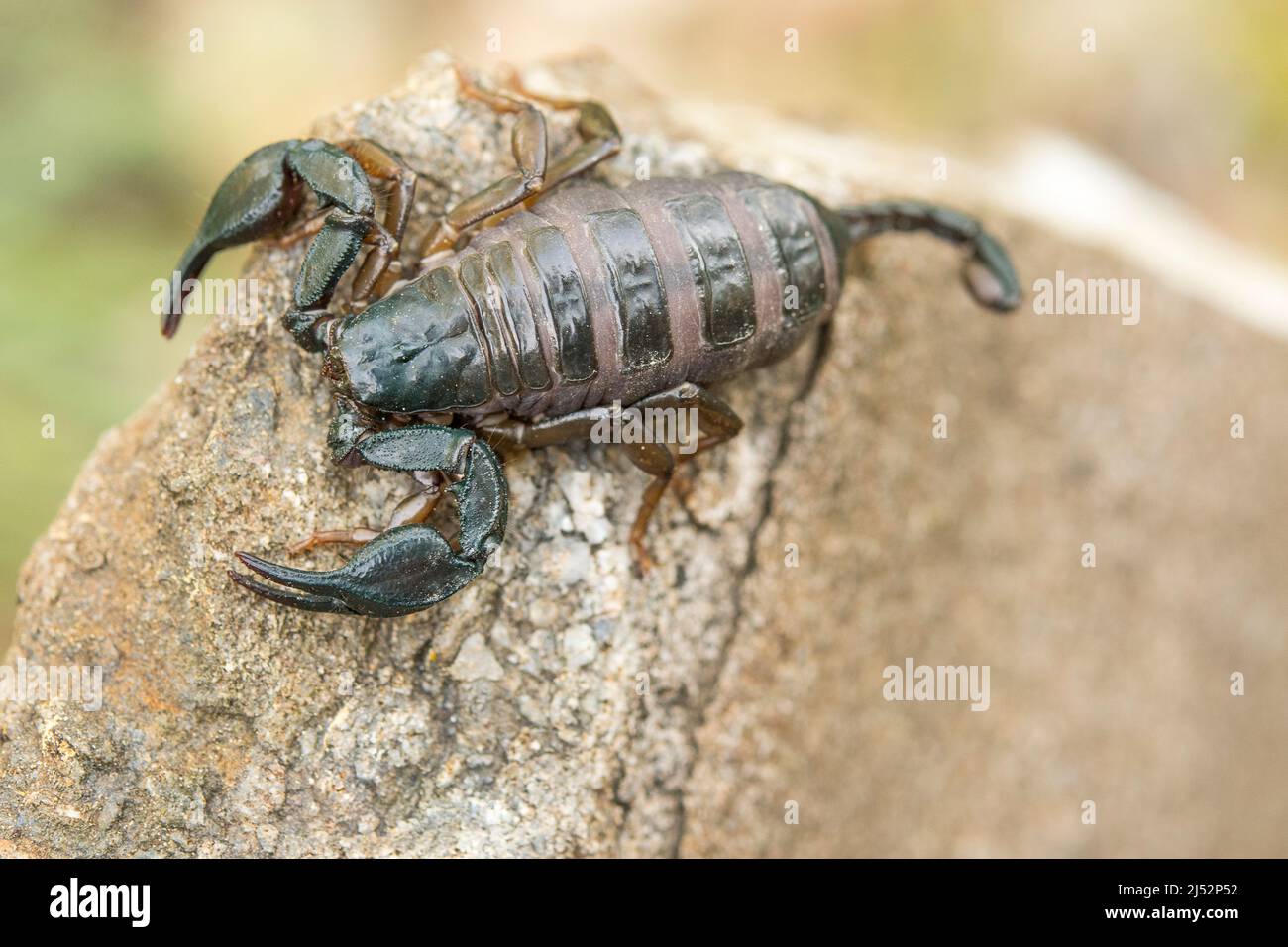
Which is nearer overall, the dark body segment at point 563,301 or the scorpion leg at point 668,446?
the dark body segment at point 563,301

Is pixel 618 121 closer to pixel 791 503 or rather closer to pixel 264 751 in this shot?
pixel 791 503

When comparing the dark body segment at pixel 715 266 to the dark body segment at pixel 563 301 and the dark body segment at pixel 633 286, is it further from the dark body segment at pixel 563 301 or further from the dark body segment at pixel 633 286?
the dark body segment at pixel 563 301

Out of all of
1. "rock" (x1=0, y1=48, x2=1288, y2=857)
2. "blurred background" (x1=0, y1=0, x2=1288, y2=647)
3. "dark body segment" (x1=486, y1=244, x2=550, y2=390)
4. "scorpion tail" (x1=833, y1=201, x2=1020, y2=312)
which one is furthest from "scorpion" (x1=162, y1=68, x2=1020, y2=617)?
"blurred background" (x1=0, y1=0, x2=1288, y2=647)

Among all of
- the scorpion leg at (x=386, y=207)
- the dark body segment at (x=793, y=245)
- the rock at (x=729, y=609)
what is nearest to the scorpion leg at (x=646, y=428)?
the rock at (x=729, y=609)

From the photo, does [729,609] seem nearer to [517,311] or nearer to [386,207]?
[517,311]

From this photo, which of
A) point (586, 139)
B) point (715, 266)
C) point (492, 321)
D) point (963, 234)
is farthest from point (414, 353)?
point (963, 234)
